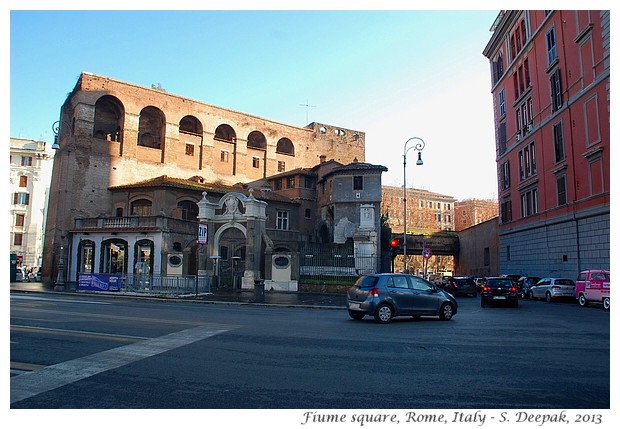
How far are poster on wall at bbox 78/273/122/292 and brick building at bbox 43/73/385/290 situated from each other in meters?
3.70

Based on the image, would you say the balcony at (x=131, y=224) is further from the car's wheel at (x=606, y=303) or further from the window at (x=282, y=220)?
the car's wheel at (x=606, y=303)

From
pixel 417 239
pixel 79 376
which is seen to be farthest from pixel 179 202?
pixel 79 376

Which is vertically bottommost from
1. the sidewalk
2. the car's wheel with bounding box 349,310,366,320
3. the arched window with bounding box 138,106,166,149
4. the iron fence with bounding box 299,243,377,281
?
the sidewalk

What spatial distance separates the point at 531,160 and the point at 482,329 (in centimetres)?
2909

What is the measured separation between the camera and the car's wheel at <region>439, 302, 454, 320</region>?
14117mm

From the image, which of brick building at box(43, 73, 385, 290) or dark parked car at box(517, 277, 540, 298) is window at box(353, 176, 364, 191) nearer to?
brick building at box(43, 73, 385, 290)

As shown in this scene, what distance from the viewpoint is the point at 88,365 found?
24.0 ft

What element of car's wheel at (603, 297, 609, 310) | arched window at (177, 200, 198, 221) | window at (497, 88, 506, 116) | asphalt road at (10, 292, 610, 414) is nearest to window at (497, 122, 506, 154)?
window at (497, 88, 506, 116)

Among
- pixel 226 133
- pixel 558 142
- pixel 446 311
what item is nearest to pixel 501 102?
pixel 558 142

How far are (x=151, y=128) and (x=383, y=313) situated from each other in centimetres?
4510

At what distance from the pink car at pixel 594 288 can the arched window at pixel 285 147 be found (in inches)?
1701

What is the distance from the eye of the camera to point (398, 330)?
456 inches

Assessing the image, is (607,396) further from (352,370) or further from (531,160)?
(531,160)

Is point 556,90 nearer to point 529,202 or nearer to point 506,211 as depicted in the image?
point 529,202
